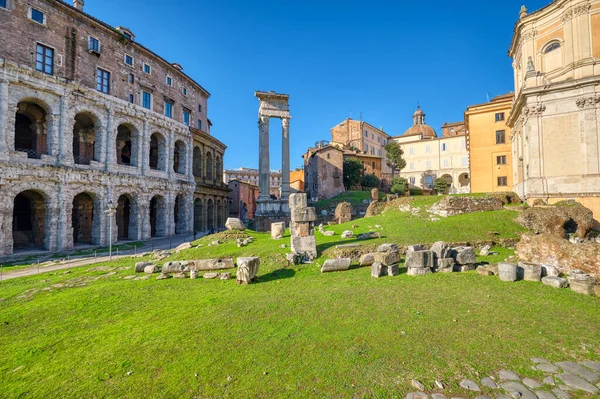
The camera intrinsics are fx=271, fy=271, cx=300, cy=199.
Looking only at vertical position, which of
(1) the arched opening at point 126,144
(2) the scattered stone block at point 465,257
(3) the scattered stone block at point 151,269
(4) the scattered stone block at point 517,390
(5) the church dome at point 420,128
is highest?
(5) the church dome at point 420,128

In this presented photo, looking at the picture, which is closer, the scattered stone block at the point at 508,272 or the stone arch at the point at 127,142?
the scattered stone block at the point at 508,272

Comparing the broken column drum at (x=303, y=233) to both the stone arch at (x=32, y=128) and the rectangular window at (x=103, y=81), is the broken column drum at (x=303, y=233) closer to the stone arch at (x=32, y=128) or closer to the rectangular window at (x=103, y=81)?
the stone arch at (x=32, y=128)

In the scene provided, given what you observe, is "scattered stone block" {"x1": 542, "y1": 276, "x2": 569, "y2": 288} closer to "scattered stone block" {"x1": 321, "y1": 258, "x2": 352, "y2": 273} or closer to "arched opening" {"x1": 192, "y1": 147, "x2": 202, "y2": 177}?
"scattered stone block" {"x1": 321, "y1": 258, "x2": 352, "y2": 273}

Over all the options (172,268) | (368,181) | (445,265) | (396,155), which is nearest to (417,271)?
(445,265)

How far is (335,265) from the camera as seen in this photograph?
10.5 metres

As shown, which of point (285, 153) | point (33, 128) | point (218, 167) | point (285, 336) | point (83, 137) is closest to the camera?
point (285, 336)

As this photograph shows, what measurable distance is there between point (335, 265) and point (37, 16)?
2796 centimetres

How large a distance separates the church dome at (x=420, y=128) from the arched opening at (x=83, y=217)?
65.1 m

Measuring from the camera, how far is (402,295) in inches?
292

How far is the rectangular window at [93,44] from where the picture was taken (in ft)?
75.4

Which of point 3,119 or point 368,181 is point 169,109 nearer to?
point 3,119

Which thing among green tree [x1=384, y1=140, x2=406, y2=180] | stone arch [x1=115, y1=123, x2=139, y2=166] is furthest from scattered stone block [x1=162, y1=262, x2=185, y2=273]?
green tree [x1=384, y1=140, x2=406, y2=180]

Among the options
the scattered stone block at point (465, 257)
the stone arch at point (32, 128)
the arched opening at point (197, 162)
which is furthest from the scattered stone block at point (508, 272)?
the arched opening at point (197, 162)

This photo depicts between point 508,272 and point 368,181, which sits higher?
point 368,181
